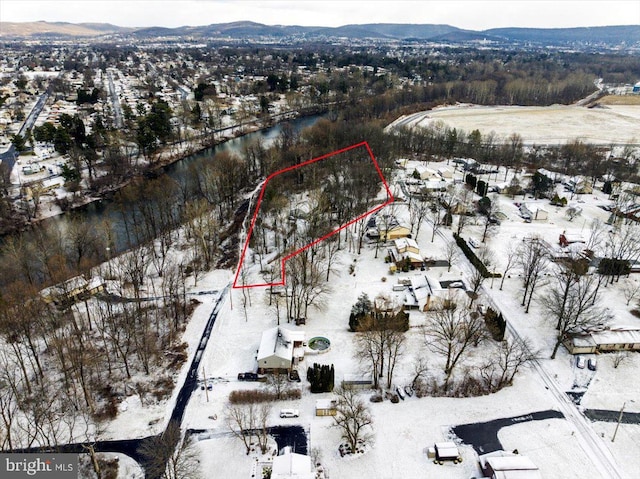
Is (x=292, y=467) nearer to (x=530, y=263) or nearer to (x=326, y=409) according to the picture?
(x=326, y=409)

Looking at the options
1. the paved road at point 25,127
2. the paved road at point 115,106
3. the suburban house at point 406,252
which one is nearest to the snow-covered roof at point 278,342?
the suburban house at point 406,252

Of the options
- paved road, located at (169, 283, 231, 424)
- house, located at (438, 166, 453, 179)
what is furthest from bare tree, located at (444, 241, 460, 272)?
house, located at (438, 166, 453, 179)

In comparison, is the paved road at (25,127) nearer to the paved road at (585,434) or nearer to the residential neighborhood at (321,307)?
the residential neighborhood at (321,307)

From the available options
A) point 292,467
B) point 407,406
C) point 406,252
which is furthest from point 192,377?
point 406,252

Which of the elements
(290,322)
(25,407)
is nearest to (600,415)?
(290,322)

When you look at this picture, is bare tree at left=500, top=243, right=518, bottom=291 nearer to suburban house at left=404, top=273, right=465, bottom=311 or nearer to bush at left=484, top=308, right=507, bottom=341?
suburban house at left=404, top=273, right=465, bottom=311

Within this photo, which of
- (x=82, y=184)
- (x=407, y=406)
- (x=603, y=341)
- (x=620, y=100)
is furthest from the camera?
(x=620, y=100)

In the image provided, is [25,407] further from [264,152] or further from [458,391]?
[264,152]
